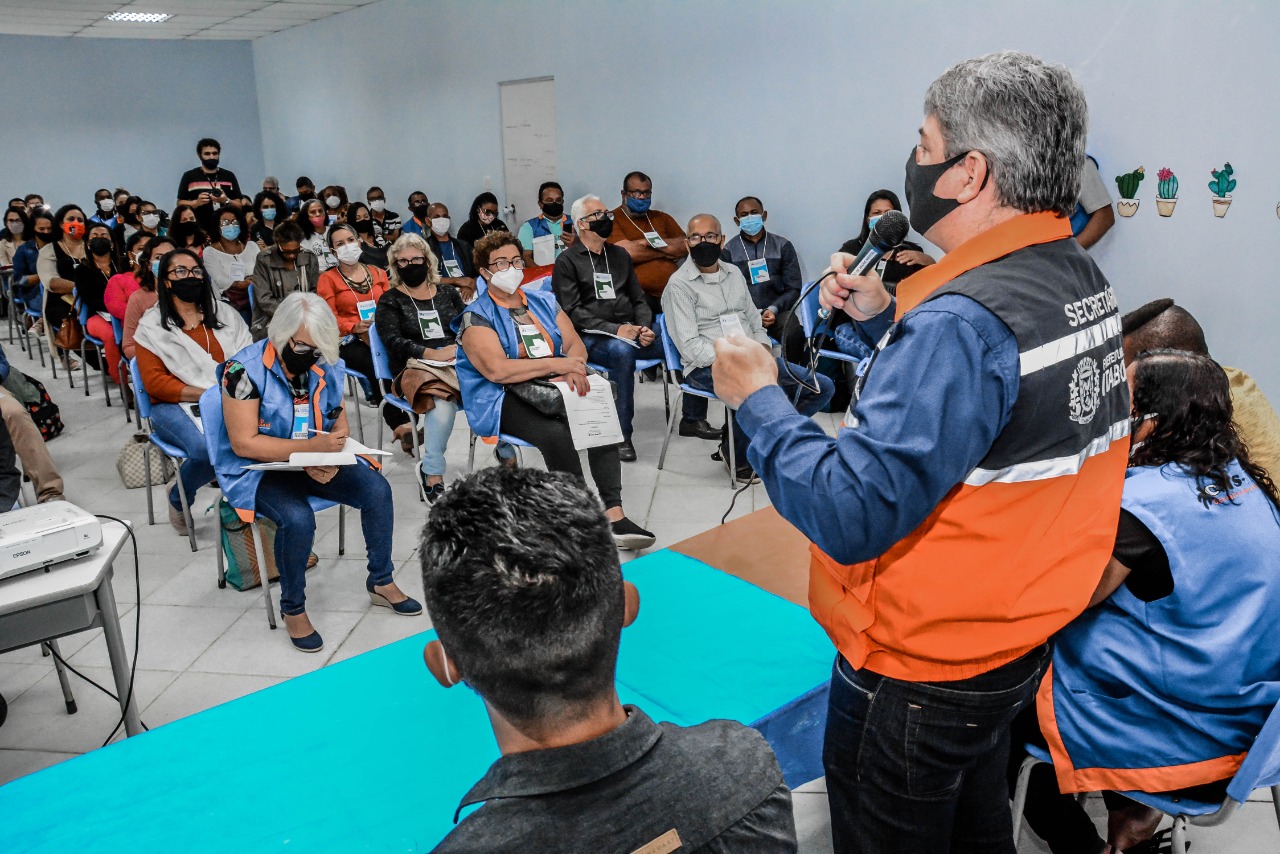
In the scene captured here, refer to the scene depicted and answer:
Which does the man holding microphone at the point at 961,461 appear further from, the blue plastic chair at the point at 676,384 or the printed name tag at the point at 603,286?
the printed name tag at the point at 603,286

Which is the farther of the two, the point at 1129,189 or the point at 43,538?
the point at 1129,189

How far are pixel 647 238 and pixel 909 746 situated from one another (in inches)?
216

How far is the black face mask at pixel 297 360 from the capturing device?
321 cm

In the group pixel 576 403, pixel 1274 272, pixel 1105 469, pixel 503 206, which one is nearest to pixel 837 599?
pixel 1105 469

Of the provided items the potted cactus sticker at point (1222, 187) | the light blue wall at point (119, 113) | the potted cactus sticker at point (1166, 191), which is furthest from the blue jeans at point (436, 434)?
the light blue wall at point (119, 113)

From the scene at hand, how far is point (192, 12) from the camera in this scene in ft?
33.7

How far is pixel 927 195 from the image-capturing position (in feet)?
4.05

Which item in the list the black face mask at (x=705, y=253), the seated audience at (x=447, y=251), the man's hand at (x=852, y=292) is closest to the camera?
the man's hand at (x=852, y=292)

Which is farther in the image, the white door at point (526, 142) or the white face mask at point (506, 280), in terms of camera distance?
the white door at point (526, 142)

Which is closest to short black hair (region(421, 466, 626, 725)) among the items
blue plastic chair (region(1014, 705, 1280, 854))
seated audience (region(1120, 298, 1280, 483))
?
blue plastic chair (region(1014, 705, 1280, 854))

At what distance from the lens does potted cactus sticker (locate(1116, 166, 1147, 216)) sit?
4.60 metres

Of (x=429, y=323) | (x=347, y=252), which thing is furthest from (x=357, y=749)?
(x=347, y=252)

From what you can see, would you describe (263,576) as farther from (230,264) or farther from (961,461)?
(230,264)

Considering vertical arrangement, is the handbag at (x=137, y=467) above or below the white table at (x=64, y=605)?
below
